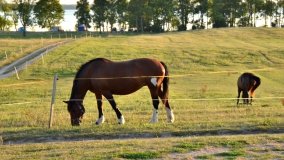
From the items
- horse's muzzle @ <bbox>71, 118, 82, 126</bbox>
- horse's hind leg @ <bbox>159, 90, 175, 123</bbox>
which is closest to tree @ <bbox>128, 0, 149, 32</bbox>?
horse's hind leg @ <bbox>159, 90, 175, 123</bbox>

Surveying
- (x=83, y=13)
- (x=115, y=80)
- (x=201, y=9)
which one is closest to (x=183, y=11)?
(x=201, y=9)

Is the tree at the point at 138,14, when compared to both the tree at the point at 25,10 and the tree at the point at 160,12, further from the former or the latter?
the tree at the point at 25,10

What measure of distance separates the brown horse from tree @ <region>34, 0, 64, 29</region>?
7724cm

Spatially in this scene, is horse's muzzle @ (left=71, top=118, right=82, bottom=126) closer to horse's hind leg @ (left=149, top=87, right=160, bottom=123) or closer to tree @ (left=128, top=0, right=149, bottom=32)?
horse's hind leg @ (left=149, top=87, right=160, bottom=123)

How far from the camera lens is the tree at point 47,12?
294 feet

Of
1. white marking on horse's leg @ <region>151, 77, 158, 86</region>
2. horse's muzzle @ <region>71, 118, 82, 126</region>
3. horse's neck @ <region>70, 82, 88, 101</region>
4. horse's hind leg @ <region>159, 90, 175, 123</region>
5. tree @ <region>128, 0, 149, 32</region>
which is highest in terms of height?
tree @ <region>128, 0, 149, 32</region>

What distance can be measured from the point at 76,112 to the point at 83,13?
91.3 meters

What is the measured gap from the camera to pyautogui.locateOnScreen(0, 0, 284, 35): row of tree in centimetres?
9950

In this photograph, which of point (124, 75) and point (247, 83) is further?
point (247, 83)

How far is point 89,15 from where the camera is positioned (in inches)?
4134

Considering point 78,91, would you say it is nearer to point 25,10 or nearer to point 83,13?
point 25,10

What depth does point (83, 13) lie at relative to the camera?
342 ft

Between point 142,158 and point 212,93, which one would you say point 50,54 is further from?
point 142,158

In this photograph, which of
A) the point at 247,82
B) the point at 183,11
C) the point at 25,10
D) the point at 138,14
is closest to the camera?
the point at 247,82
